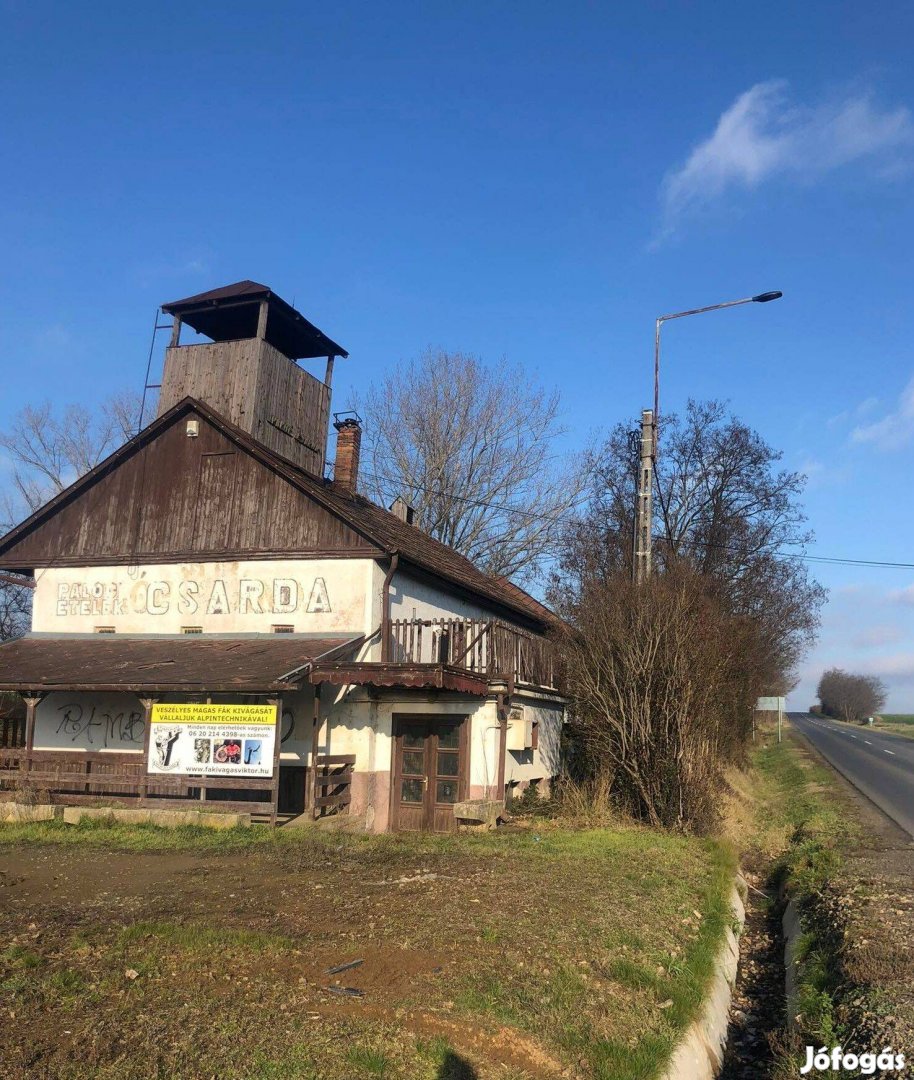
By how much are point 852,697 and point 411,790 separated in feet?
350

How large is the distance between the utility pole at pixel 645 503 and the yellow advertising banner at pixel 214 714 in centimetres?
728

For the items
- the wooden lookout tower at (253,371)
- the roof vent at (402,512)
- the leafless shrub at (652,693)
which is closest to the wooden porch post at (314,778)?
the leafless shrub at (652,693)

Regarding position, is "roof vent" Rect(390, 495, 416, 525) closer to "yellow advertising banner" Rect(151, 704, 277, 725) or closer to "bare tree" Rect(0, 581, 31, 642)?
"yellow advertising banner" Rect(151, 704, 277, 725)

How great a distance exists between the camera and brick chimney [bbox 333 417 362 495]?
2256cm

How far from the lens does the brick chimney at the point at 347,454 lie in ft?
74.0

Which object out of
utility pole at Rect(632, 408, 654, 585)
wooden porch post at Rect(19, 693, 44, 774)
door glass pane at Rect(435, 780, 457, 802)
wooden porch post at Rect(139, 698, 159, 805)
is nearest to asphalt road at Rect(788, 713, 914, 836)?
utility pole at Rect(632, 408, 654, 585)

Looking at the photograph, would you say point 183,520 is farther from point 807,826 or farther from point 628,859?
point 807,826

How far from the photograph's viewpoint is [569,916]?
9.14m

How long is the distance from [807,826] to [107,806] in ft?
42.2

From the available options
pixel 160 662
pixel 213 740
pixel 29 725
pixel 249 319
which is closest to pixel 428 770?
pixel 213 740

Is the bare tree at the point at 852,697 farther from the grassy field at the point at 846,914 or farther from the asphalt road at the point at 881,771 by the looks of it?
the grassy field at the point at 846,914

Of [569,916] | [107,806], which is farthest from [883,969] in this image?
[107,806]

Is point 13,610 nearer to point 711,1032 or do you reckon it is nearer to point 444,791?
point 444,791

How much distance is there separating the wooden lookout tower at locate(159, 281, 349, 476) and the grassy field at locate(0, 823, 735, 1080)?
10.9 m
